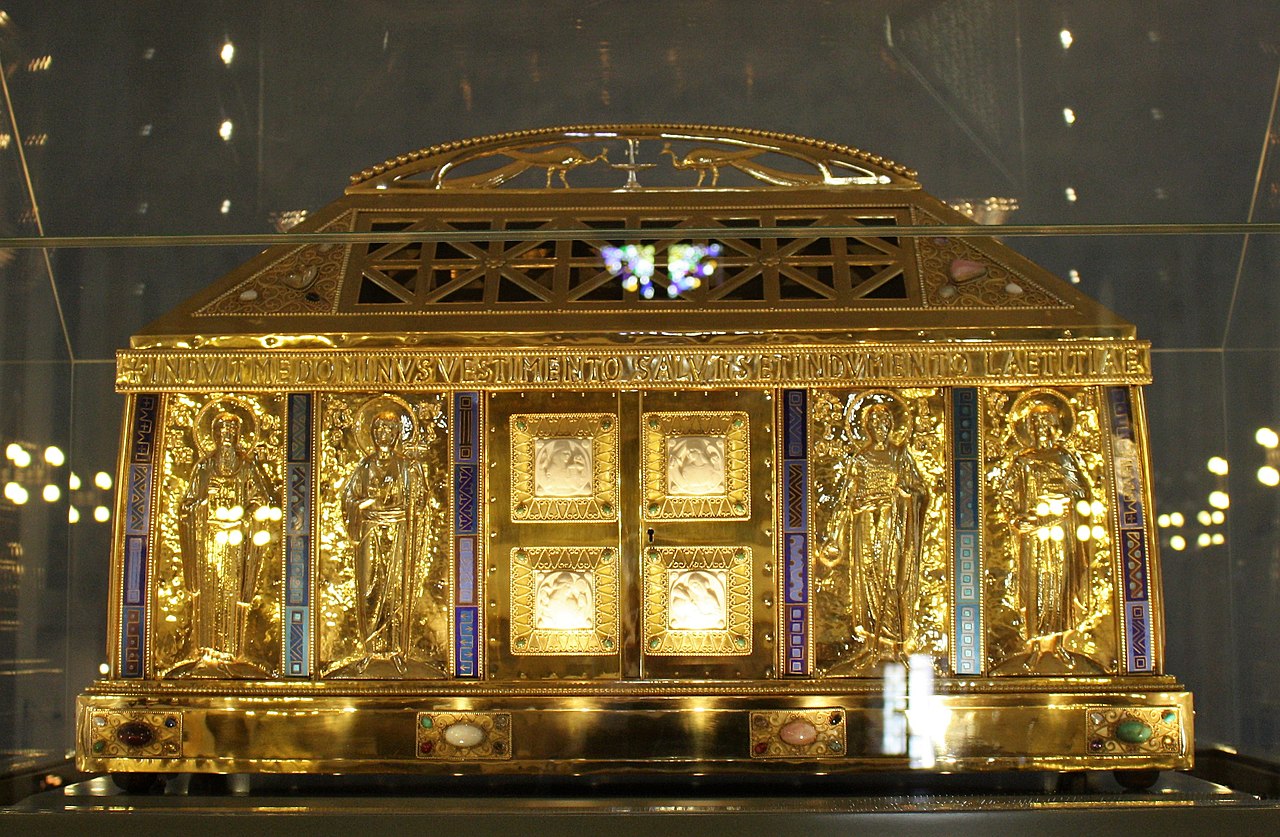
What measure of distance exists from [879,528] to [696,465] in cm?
62

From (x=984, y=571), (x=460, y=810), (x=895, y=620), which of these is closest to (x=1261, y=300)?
(x=984, y=571)

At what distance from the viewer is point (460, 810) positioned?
351cm

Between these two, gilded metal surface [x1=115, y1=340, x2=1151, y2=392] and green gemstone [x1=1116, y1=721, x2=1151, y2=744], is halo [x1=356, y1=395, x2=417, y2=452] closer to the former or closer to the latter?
gilded metal surface [x1=115, y1=340, x2=1151, y2=392]

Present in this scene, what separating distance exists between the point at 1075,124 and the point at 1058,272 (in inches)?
21.4

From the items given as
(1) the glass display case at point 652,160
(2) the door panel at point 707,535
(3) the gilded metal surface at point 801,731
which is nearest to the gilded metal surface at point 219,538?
(1) the glass display case at point 652,160

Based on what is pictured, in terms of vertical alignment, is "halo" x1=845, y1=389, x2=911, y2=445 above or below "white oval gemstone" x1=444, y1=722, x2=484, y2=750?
above

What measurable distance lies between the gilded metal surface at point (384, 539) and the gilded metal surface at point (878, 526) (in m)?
1.22

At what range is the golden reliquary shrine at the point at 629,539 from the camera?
403cm

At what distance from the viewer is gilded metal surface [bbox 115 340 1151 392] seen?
4.09 m

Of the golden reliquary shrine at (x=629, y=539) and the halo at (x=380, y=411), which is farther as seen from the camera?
the halo at (x=380, y=411)

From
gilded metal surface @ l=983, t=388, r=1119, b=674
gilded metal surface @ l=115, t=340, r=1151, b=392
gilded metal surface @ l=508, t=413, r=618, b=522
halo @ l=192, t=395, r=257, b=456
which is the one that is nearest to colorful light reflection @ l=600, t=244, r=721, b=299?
gilded metal surface @ l=115, t=340, r=1151, b=392

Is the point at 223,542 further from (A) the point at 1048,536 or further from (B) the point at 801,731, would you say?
(A) the point at 1048,536

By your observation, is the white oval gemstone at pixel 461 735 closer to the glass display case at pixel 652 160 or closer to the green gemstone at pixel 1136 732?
the glass display case at pixel 652 160

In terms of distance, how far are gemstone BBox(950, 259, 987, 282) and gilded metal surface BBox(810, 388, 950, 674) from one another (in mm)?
425
